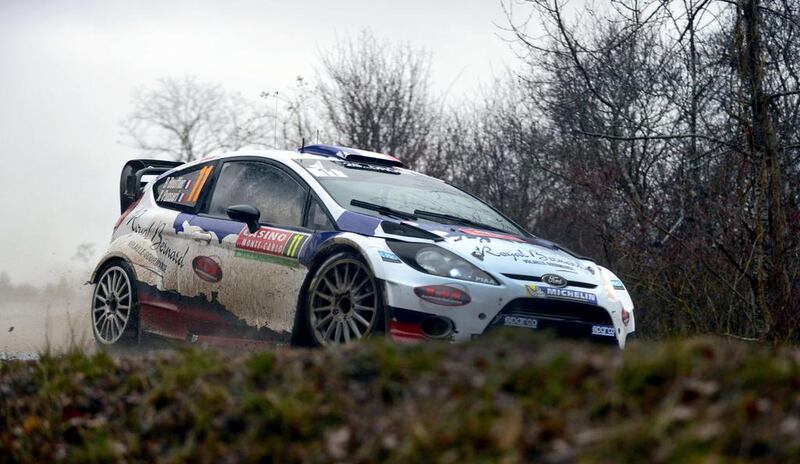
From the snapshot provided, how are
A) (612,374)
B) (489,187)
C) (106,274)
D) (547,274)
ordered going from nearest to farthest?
(612,374) → (547,274) → (106,274) → (489,187)

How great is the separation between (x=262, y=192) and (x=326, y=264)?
1.49 metres

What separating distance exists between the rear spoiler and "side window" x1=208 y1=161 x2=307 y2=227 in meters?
1.50

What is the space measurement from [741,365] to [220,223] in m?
5.56

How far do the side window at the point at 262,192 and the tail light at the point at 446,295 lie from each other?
1.48 meters

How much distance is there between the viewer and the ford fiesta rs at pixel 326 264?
6945 millimetres

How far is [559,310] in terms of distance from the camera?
284 inches

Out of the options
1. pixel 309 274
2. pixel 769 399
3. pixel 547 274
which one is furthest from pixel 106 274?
pixel 769 399

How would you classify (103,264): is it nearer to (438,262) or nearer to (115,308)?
(115,308)

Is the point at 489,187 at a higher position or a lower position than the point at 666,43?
lower

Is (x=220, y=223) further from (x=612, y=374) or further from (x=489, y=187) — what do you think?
(x=489, y=187)

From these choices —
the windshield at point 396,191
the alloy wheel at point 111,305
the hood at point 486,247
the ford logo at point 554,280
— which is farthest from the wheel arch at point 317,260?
the alloy wheel at point 111,305

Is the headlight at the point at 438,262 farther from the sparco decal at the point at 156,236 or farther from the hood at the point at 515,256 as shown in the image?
the sparco decal at the point at 156,236

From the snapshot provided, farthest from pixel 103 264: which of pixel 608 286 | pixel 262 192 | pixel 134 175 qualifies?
pixel 608 286

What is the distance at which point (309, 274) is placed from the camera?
24.3 feet
